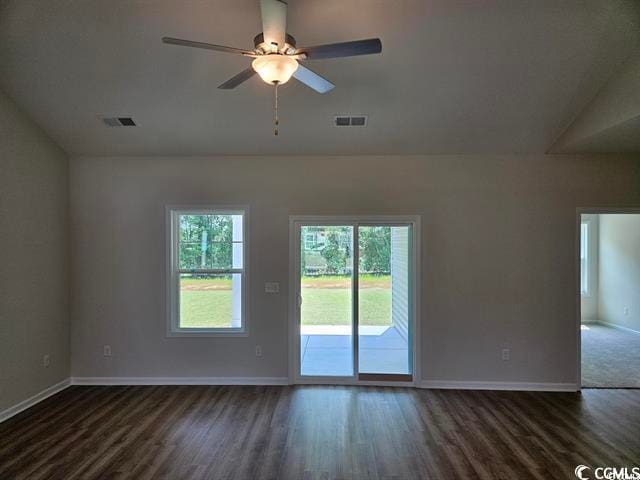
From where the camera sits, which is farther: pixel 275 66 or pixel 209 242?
pixel 209 242

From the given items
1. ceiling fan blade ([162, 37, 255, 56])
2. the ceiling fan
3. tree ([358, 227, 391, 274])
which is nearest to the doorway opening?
tree ([358, 227, 391, 274])

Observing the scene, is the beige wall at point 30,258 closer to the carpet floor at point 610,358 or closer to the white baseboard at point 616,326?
the carpet floor at point 610,358

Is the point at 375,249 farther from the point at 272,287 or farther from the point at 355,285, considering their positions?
the point at 272,287

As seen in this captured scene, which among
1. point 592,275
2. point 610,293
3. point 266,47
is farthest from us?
point 592,275

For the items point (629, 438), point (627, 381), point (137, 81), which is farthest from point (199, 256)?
point (627, 381)

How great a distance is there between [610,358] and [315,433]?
4.75 metres

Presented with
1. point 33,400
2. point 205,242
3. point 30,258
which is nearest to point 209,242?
point 205,242

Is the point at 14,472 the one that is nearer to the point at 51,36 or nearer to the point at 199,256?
the point at 199,256

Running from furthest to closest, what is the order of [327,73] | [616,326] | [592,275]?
[592,275] < [616,326] < [327,73]

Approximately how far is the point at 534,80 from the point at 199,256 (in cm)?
412

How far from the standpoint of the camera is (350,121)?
3.82m

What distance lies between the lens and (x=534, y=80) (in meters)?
3.23

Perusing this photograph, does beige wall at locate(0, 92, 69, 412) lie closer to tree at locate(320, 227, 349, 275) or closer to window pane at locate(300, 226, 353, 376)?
window pane at locate(300, 226, 353, 376)

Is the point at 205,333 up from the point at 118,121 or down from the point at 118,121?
down
